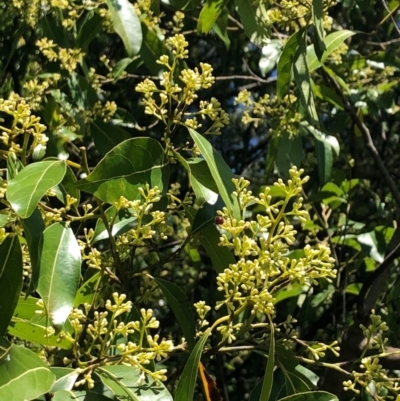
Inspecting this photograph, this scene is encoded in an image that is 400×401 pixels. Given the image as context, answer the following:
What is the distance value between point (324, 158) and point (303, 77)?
0.60 m

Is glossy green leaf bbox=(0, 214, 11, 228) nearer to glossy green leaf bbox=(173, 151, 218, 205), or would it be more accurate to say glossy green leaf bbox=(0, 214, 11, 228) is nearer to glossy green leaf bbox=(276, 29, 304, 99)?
glossy green leaf bbox=(173, 151, 218, 205)

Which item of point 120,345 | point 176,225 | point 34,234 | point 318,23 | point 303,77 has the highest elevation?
point 318,23

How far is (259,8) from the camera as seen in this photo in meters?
1.37

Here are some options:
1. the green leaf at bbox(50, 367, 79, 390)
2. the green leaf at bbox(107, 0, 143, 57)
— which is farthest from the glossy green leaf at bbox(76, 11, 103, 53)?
the green leaf at bbox(50, 367, 79, 390)

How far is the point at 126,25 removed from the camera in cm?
135

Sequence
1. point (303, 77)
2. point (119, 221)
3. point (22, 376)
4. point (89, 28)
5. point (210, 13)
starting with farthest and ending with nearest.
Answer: point (89, 28), point (210, 13), point (303, 77), point (119, 221), point (22, 376)

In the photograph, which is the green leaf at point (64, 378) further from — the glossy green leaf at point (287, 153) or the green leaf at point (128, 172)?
the glossy green leaf at point (287, 153)

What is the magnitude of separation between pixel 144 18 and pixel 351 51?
871 millimetres

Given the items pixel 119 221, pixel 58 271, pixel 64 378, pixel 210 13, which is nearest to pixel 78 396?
pixel 64 378

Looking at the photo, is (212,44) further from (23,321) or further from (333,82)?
(23,321)

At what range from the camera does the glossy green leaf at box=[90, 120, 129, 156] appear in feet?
5.21

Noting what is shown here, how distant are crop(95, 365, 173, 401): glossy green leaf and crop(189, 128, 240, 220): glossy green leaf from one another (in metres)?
0.25

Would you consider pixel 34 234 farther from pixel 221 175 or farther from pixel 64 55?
pixel 64 55

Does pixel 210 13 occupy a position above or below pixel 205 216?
above
